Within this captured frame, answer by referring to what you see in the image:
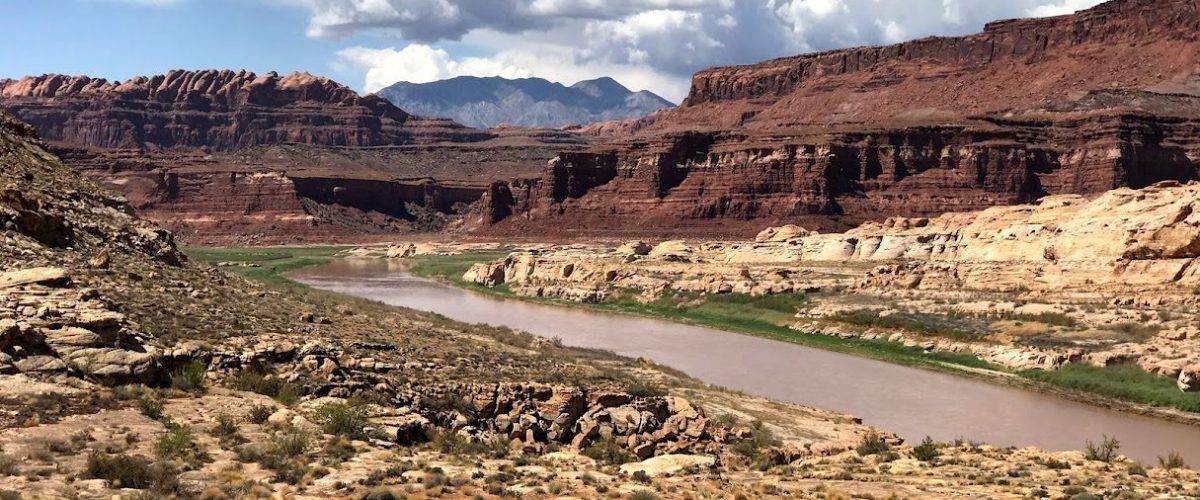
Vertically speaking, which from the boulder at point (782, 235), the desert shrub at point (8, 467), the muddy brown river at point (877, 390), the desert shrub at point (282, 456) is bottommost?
the muddy brown river at point (877, 390)

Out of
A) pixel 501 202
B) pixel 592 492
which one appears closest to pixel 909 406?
pixel 592 492

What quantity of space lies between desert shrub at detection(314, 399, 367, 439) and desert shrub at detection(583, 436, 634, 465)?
13.8 feet

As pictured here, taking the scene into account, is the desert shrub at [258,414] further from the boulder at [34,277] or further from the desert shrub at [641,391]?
the desert shrub at [641,391]

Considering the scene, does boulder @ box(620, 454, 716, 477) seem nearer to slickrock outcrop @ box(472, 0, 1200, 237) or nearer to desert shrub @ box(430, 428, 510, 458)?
desert shrub @ box(430, 428, 510, 458)

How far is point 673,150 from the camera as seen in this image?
144000mm

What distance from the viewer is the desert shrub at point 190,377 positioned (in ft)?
63.8

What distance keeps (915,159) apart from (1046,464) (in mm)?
112115

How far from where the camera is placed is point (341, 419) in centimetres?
1858

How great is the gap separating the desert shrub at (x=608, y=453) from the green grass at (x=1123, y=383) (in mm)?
19632

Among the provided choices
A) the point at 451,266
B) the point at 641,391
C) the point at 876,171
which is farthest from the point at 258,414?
the point at 876,171

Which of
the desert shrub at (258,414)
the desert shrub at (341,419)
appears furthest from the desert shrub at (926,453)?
the desert shrub at (258,414)

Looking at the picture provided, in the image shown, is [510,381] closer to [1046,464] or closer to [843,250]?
[1046,464]

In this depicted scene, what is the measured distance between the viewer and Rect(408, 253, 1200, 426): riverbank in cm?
3288

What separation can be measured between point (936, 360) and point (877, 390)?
7233 mm
